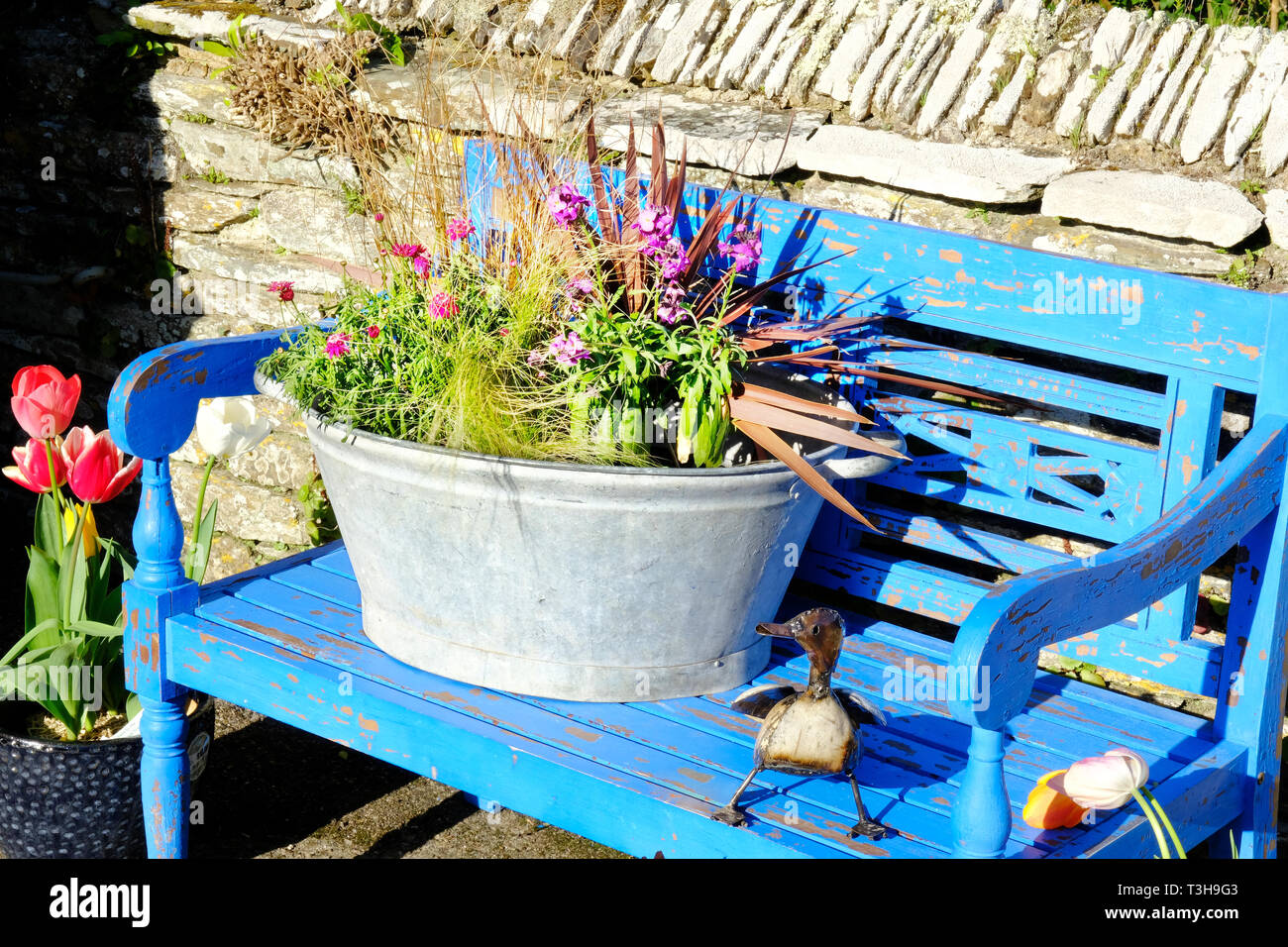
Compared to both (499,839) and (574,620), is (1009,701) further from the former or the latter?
(499,839)

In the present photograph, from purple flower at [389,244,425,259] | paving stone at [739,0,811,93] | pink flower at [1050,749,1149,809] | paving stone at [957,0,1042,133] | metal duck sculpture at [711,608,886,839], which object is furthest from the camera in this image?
paving stone at [739,0,811,93]

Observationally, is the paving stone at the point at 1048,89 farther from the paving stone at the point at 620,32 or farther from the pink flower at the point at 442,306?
the pink flower at the point at 442,306

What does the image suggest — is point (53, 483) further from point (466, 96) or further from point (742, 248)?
point (742, 248)

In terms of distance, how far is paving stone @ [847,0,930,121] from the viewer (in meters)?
2.46

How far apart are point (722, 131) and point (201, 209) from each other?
4.69ft

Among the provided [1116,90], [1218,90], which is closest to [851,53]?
[1116,90]

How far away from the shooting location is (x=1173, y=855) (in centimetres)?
170

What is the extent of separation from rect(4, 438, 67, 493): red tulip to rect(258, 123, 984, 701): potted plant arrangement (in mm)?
675

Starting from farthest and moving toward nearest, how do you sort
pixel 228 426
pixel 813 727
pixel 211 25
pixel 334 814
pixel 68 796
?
pixel 211 25 < pixel 334 814 < pixel 68 796 < pixel 228 426 < pixel 813 727

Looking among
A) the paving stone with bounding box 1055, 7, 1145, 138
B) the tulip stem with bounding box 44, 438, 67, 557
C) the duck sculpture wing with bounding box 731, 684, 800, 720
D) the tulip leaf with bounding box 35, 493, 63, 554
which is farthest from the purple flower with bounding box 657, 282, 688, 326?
the tulip leaf with bounding box 35, 493, 63, 554

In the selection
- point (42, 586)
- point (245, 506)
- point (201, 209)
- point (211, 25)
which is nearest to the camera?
point (42, 586)

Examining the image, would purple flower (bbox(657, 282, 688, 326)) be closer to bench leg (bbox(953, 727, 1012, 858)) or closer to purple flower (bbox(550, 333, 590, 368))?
purple flower (bbox(550, 333, 590, 368))

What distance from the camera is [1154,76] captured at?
90.3 inches

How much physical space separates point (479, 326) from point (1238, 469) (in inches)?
42.1
